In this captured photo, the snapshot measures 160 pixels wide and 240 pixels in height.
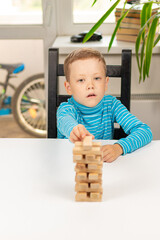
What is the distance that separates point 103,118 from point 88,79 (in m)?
0.22

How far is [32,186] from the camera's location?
95 centimetres

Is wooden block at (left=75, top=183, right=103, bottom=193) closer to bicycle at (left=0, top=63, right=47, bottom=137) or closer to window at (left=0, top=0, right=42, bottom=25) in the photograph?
window at (left=0, top=0, right=42, bottom=25)

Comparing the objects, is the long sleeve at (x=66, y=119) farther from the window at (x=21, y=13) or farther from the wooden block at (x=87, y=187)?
the window at (x=21, y=13)

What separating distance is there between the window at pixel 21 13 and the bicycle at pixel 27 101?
0.54 meters

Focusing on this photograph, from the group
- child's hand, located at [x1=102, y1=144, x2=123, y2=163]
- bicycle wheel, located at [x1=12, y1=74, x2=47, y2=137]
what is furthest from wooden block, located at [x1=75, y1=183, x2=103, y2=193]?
bicycle wheel, located at [x1=12, y1=74, x2=47, y2=137]

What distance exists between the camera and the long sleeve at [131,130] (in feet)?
3.74

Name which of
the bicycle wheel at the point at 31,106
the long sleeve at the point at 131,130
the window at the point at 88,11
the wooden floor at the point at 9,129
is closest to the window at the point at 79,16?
the window at the point at 88,11

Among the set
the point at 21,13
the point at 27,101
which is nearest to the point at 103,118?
the point at 21,13

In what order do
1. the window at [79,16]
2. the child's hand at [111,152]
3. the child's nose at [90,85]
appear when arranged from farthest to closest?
1. the window at [79,16]
2. the child's nose at [90,85]
3. the child's hand at [111,152]

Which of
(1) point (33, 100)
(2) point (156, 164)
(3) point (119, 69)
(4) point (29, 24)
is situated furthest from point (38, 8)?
(2) point (156, 164)

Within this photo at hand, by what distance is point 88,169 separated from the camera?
0.84m

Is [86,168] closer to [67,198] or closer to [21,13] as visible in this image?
[67,198]

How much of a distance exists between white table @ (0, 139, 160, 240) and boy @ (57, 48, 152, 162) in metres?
0.04

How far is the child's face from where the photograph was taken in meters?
1.22
